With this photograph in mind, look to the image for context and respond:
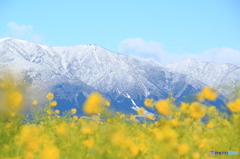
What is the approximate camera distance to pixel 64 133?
4.07m

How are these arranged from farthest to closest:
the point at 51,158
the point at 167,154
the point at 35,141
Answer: the point at 35,141 → the point at 167,154 → the point at 51,158

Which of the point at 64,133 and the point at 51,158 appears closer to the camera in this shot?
the point at 51,158

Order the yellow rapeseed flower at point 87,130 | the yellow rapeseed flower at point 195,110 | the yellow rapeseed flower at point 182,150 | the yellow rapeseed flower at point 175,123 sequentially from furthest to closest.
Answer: the yellow rapeseed flower at point 195,110 → the yellow rapeseed flower at point 87,130 → the yellow rapeseed flower at point 175,123 → the yellow rapeseed flower at point 182,150

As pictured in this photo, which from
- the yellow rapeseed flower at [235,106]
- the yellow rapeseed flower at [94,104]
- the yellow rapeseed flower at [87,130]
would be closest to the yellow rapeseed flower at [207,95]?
the yellow rapeseed flower at [235,106]

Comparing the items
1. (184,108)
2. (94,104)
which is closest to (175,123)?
(184,108)

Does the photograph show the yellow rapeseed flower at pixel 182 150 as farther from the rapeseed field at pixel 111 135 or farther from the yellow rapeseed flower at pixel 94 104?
the yellow rapeseed flower at pixel 94 104

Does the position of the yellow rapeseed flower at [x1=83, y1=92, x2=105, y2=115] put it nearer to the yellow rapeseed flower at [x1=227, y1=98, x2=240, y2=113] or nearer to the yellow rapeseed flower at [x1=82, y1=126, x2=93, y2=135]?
the yellow rapeseed flower at [x1=82, y1=126, x2=93, y2=135]

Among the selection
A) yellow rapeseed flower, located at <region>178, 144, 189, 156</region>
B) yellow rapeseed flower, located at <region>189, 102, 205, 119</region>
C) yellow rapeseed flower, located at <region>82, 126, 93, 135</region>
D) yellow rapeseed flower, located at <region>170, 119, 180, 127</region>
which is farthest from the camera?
yellow rapeseed flower, located at <region>189, 102, 205, 119</region>

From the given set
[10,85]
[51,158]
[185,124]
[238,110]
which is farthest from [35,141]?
[238,110]

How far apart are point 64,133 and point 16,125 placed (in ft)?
1.87

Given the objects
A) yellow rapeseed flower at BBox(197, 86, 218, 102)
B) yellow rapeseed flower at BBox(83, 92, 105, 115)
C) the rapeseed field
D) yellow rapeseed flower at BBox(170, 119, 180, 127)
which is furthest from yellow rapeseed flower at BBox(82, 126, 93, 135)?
yellow rapeseed flower at BBox(197, 86, 218, 102)

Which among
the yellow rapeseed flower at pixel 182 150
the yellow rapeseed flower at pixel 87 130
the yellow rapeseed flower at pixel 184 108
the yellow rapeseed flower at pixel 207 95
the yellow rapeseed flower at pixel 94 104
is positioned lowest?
the yellow rapeseed flower at pixel 182 150

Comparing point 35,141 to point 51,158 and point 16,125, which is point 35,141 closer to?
point 51,158

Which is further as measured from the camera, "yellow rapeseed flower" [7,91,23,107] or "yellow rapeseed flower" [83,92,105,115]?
"yellow rapeseed flower" [7,91,23,107]
